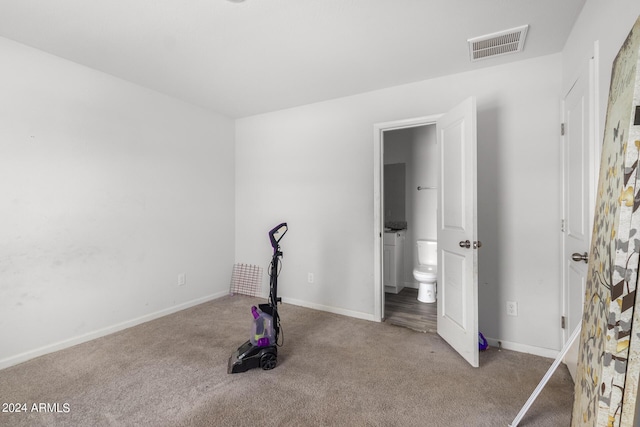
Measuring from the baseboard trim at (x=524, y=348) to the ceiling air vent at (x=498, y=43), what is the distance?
239cm

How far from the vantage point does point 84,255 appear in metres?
2.63

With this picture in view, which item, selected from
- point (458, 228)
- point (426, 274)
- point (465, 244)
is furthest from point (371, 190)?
point (426, 274)

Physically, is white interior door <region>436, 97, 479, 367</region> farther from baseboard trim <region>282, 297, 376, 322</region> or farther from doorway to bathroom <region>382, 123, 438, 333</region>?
doorway to bathroom <region>382, 123, 438, 333</region>

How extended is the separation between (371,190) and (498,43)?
1.62m

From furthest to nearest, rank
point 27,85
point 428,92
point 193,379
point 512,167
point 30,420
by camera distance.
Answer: point 428,92, point 512,167, point 27,85, point 193,379, point 30,420

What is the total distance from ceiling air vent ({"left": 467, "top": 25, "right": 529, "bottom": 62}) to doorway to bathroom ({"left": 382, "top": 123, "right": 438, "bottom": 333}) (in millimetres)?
1838

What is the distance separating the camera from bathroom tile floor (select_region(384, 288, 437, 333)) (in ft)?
9.86

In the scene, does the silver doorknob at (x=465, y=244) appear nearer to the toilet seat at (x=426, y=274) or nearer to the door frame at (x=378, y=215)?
the door frame at (x=378, y=215)

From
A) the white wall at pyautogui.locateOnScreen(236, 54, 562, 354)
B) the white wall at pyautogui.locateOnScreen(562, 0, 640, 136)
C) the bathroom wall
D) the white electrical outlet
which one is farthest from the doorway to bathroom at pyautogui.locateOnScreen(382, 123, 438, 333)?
the white wall at pyautogui.locateOnScreen(562, 0, 640, 136)

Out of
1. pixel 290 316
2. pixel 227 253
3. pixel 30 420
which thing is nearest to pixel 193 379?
pixel 30 420

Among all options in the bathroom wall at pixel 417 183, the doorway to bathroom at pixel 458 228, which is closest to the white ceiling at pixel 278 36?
the doorway to bathroom at pixel 458 228

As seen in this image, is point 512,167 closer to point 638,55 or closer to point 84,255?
point 638,55

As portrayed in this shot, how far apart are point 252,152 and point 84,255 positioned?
7.17ft

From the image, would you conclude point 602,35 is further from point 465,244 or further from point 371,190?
point 371,190
